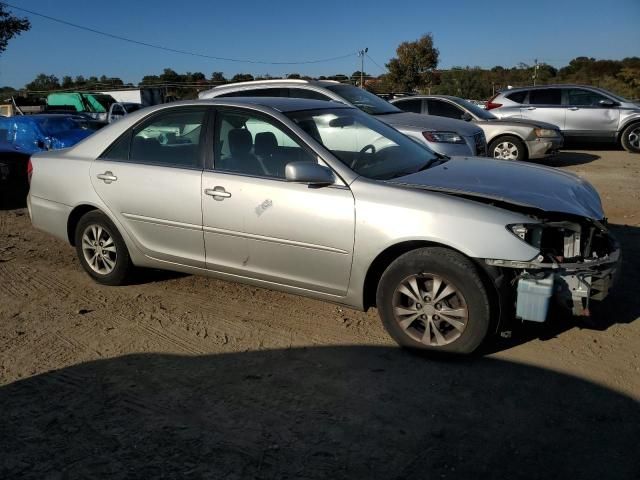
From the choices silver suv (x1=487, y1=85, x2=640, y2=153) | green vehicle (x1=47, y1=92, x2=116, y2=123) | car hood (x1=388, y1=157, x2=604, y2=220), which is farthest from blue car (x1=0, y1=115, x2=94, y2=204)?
green vehicle (x1=47, y1=92, x2=116, y2=123)

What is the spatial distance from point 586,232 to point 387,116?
233 inches

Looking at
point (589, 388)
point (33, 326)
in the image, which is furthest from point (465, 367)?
point (33, 326)

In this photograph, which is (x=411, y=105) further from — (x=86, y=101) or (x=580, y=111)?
(x=86, y=101)

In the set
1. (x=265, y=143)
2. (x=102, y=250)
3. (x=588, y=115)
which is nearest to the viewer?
(x=265, y=143)

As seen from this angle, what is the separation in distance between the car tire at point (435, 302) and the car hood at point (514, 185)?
507 millimetres

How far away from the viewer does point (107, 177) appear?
4.83 meters

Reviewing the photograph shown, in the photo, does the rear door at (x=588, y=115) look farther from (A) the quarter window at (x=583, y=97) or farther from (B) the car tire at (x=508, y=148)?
(B) the car tire at (x=508, y=148)

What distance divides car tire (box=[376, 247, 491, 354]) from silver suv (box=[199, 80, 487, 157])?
5.08 metres

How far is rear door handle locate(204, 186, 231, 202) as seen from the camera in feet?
13.8

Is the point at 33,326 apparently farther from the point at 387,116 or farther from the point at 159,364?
the point at 387,116

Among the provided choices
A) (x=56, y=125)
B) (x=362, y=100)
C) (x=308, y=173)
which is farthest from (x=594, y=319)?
(x=56, y=125)

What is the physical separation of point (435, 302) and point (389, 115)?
626 cm

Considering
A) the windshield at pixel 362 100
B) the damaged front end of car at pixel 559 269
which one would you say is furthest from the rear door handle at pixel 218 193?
the windshield at pixel 362 100

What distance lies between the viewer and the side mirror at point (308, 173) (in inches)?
148
